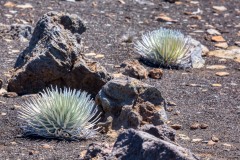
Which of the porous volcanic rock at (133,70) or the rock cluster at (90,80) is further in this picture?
the porous volcanic rock at (133,70)

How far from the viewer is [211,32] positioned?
10445mm

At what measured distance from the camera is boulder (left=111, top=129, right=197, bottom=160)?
13.1 ft

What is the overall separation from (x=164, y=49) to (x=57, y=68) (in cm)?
207

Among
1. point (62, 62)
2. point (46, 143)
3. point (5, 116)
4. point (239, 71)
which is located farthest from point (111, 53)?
point (46, 143)

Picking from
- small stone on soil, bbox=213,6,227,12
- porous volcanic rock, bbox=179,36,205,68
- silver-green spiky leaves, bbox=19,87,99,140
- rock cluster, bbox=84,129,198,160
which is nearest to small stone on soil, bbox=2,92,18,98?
silver-green spiky leaves, bbox=19,87,99,140

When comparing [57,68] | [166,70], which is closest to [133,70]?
[166,70]

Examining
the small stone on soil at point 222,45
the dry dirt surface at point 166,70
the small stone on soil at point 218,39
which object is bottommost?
the small stone on soil at point 218,39

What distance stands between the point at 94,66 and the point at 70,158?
1.79m

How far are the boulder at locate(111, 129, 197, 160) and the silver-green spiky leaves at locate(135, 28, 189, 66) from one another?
4.45 meters

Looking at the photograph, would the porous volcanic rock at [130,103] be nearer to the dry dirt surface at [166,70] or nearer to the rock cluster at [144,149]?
the dry dirt surface at [166,70]

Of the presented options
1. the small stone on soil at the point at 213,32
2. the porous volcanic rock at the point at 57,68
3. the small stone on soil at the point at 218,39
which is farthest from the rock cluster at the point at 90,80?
the small stone on soil at the point at 213,32

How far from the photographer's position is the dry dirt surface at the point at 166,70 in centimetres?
567

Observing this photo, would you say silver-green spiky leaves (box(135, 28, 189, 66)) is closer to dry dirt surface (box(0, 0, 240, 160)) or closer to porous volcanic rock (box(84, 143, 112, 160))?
dry dirt surface (box(0, 0, 240, 160))

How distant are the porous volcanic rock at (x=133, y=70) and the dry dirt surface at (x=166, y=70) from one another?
0.11 meters
